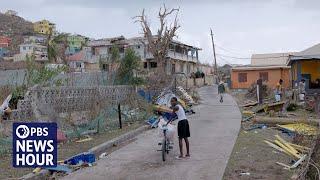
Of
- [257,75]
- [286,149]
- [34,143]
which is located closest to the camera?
[34,143]

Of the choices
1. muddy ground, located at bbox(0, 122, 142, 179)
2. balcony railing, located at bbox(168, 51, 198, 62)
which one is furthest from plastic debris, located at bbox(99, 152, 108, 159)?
balcony railing, located at bbox(168, 51, 198, 62)

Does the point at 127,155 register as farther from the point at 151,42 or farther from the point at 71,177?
the point at 151,42

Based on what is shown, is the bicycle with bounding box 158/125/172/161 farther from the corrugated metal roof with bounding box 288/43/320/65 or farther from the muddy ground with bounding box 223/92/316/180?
the corrugated metal roof with bounding box 288/43/320/65

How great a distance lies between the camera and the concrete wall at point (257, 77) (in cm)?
5997

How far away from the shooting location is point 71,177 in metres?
11.0

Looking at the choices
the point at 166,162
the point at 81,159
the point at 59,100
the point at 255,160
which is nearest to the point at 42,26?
the point at 59,100

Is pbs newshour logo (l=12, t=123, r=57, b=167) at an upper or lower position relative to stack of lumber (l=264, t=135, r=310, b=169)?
upper

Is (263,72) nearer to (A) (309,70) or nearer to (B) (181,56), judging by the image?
(B) (181,56)

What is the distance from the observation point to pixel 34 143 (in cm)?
789

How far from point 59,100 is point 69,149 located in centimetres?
227

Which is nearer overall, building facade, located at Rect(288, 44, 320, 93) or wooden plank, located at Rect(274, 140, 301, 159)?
wooden plank, located at Rect(274, 140, 301, 159)

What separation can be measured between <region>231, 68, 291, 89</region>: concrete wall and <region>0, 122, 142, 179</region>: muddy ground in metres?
40.6

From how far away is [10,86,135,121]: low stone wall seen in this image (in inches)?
567

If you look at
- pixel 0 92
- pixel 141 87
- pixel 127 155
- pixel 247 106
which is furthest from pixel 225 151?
pixel 247 106
